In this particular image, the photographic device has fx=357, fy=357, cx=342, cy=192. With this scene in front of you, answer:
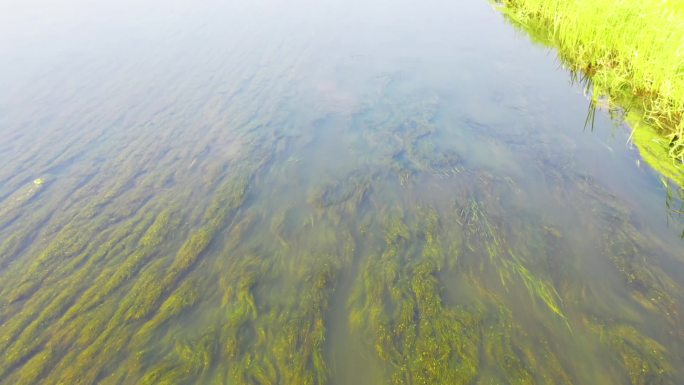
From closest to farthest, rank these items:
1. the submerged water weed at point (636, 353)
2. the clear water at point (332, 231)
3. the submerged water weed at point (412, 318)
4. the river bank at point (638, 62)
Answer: the submerged water weed at point (636, 353), the submerged water weed at point (412, 318), the clear water at point (332, 231), the river bank at point (638, 62)

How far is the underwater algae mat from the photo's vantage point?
2.96 m

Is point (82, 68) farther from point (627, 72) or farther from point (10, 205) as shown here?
point (627, 72)

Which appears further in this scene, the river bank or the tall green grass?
the tall green grass

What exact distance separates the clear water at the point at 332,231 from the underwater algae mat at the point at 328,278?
0.07 feet

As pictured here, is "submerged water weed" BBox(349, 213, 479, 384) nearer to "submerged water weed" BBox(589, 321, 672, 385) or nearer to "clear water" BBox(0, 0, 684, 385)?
"clear water" BBox(0, 0, 684, 385)

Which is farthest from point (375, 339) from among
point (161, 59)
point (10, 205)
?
point (161, 59)

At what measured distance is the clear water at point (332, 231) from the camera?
3.02 m

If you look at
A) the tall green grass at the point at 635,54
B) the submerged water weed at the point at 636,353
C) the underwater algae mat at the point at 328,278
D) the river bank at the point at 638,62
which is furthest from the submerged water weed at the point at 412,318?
the tall green grass at the point at 635,54

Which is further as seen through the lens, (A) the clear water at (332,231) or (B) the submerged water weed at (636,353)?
(A) the clear water at (332,231)

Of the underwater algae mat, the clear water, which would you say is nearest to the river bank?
the clear water

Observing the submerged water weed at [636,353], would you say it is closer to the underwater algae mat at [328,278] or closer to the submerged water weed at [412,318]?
the underwater algae mat at [328,278]

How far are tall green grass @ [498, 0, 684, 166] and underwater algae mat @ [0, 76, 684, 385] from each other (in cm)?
184

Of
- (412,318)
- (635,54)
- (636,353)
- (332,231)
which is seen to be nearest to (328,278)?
(332,231)

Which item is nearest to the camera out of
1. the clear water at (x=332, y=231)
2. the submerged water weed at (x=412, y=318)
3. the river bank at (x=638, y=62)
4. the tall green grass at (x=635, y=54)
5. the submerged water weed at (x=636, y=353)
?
the submerged water weed at (x=636, y=353)
